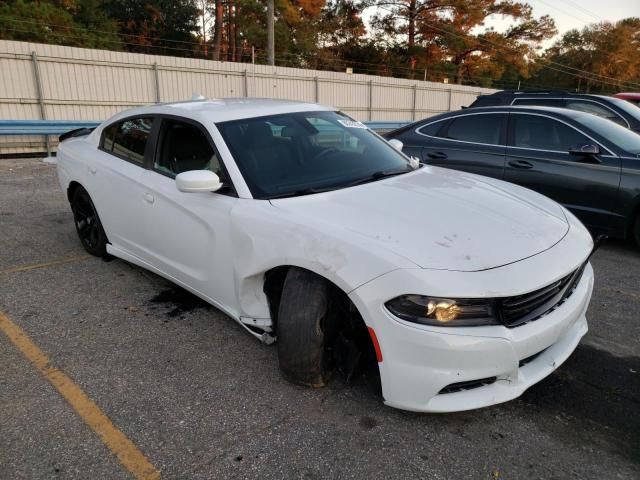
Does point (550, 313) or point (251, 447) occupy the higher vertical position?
point (550, 313)

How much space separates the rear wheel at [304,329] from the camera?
257cm

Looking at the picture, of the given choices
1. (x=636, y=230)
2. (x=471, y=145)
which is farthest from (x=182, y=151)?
(x=636, y=230)

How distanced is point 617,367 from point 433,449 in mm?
1451

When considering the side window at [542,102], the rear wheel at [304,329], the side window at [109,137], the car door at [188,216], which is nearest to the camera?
the rear wheel at [304,329]

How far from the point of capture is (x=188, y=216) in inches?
131

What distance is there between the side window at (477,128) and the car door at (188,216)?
3.90 m

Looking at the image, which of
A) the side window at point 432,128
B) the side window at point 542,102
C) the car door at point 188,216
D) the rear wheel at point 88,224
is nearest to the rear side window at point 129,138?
the car door at point 188,216

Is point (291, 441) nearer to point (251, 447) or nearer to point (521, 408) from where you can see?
point (251, 447)

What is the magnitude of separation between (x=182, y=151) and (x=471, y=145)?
3.87 meters

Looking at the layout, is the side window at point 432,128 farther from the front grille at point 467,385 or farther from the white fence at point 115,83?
the white fence at point 115,83

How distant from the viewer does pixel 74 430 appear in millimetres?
2453

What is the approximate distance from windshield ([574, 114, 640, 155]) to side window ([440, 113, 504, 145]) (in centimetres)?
87

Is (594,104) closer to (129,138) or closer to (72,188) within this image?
(129,138)

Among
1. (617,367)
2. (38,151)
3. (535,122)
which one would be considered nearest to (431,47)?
(38,151)
